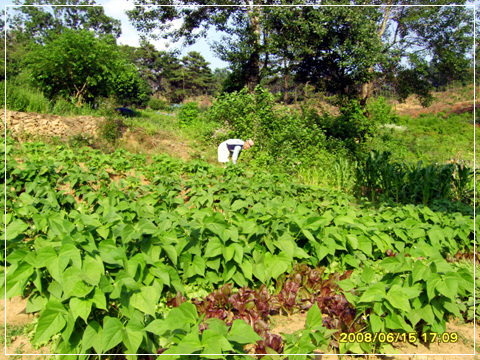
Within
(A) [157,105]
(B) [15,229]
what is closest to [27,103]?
(B) [15,229]

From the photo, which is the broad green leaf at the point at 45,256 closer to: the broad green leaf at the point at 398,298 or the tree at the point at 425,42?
the broad green leaf at the point at 398,298

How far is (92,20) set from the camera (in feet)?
112

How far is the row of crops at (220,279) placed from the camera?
189 centimetres

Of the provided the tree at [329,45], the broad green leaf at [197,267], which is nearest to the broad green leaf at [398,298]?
the broad green leaf at [197,267]

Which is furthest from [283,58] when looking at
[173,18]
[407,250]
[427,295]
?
[427,295]

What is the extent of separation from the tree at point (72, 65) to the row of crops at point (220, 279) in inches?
415

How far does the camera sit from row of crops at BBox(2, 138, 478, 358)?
1.89m

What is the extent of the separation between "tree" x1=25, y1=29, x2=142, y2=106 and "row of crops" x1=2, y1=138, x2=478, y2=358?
1055 cm

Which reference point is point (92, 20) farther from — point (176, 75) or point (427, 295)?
point (427, 295)

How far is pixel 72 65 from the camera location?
502 inches

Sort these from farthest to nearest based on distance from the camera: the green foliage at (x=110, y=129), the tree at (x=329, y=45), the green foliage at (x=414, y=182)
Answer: the tree at (x=329, y=45), the green foliage at (x=110, y=129), the green foliage at (x=414, y=182)

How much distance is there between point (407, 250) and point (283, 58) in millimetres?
10831

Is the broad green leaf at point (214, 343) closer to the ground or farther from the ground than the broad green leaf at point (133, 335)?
farther from the ground

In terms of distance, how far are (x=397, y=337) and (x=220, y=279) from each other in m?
1.31
